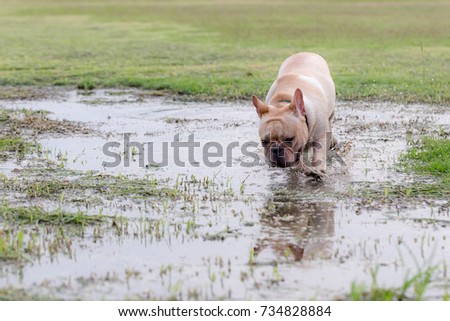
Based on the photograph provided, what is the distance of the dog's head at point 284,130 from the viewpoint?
28.1 ft

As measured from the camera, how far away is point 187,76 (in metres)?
17.4

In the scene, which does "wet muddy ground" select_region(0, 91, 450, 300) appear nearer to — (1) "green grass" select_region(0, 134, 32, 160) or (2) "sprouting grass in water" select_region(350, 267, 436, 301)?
(2) "sprouting grass in water" select_region(350, 267, 436, 301)

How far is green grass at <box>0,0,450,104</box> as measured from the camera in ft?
53.6

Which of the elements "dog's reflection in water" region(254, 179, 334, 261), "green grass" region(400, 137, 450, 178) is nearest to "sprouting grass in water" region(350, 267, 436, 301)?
"dog's reflection in water" region(254, 179, 334, 261)

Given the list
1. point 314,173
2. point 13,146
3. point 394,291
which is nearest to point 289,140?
point 314,173

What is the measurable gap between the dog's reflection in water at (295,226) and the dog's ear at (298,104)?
0.80 meters

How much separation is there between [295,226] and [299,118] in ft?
5.63

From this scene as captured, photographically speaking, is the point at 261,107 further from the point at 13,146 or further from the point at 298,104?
the point at 13,146

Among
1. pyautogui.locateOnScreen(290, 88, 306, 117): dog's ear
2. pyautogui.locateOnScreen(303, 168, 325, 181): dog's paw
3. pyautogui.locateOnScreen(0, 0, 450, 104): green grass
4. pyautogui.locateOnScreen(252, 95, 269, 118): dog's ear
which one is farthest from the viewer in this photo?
pyautogui.locateOnScreen(0, 0, 450, 104): green grass

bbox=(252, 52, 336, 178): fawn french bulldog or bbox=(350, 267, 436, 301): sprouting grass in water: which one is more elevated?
bbox=(252, 52, 336, 178): fawn french bulldog

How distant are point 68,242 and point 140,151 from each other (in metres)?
4.05

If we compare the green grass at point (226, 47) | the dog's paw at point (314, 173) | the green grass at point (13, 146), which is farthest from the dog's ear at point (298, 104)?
the green grass at point (226, 47)
